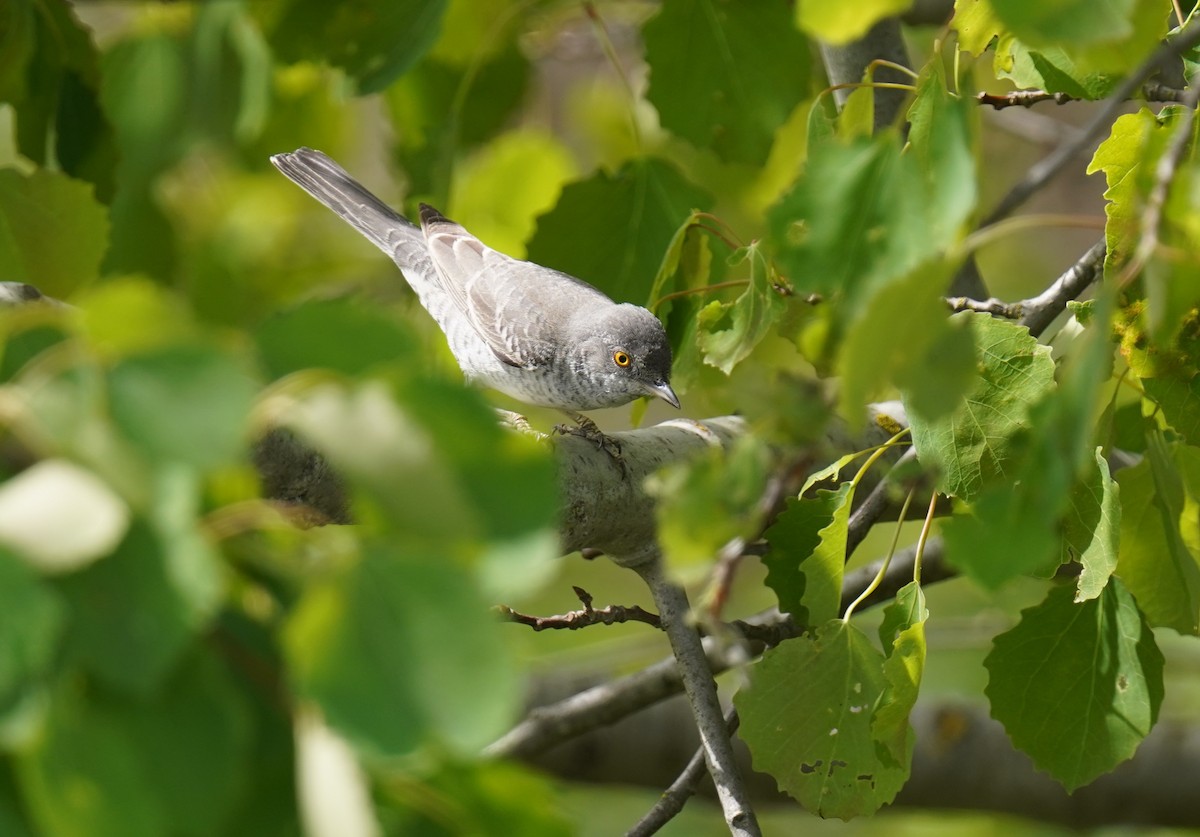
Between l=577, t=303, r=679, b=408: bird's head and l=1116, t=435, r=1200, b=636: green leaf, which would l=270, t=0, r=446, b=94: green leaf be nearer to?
l=577, t=303, r=679, b=408: bird's head

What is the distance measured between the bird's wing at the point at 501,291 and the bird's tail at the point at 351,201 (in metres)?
0.26

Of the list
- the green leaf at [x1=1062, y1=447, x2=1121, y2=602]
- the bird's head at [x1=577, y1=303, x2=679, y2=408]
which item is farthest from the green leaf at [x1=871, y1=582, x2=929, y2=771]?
the bird's head at [x1=577, y1=303, x2=679, y2=408]

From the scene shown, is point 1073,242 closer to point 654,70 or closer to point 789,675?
point 654,70

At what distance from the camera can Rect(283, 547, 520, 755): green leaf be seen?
899mm

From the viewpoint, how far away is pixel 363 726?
35.1 inches

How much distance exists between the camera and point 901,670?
1838 millimetres

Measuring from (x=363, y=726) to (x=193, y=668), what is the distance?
0.56 ft

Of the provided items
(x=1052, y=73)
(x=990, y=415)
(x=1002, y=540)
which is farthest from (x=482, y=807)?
(x=1052, y=73)

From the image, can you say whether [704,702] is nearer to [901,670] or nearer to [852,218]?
[901,670]

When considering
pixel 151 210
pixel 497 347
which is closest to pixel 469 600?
pixel 151 210

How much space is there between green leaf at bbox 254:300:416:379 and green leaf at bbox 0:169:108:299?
1557 mm

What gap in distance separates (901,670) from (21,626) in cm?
130

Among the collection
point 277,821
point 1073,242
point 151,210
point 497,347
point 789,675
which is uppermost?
point 277,821

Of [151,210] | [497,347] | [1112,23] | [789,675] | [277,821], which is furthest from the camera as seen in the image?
[497,347]
